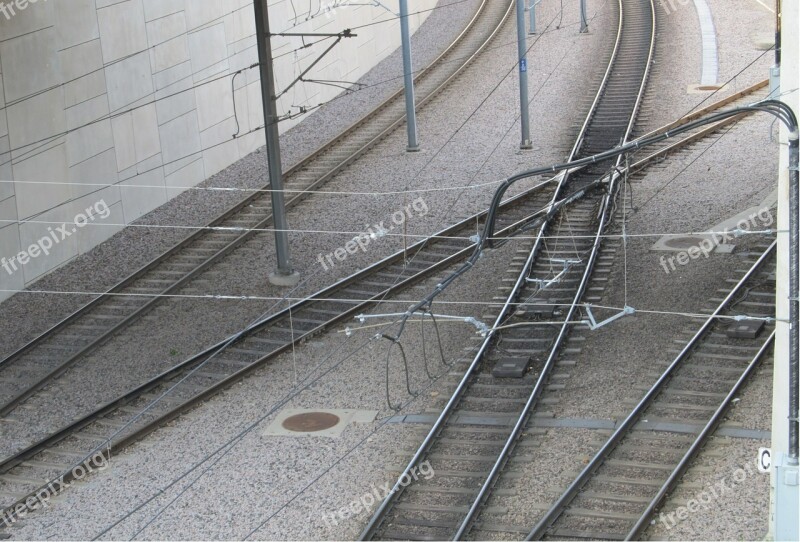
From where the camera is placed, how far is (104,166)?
20312 mm

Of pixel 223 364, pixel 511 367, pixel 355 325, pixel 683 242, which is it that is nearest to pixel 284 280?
pixel 355 325

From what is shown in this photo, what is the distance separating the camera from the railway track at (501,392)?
10.9 metres

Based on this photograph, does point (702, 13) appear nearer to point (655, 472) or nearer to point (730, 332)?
point (730, 332)

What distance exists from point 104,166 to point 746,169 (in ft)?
40.1

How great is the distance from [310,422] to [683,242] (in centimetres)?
780

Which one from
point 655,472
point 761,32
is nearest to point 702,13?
point 761,32

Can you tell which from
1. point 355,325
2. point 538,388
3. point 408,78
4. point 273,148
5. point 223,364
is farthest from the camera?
point 408,78
